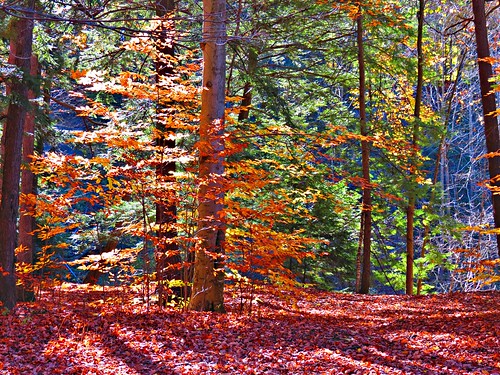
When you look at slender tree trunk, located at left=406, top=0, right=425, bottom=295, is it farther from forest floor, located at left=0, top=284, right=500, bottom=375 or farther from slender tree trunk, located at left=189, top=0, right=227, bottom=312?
slender tree trunk, located at left=189, top=0, right=227, bottom=312

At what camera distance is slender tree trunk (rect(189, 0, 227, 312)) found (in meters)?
7.99

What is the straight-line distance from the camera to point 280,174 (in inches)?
559

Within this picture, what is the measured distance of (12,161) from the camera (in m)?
8.90

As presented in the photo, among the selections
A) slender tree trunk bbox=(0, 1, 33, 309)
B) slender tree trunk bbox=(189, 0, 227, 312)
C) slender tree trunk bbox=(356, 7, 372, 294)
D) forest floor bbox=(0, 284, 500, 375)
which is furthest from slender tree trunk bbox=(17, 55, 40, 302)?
slender tree trunk bbox=(356, 7, 372, 294)

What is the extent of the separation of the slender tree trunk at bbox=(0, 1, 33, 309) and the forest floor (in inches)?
22.2

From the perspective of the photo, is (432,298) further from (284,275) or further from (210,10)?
(210,10)

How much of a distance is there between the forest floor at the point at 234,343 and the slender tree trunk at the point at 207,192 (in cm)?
52

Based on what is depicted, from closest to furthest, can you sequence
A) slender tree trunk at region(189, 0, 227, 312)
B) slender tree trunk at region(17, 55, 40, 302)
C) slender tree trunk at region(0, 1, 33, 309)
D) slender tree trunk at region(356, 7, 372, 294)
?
1. slender tree trunk at region(189, 0, 227, 312)
2. slender tree trunk at region(0, 1, 33, 309)
3. slender tree trunk at region(17, 55, 40, 302)
4. slender tree trunk at region(356, 7, 372, 294)

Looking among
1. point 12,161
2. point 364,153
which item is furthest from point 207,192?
point 364,153

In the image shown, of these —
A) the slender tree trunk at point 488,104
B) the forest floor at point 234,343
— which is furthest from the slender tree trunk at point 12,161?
the slender tree trunk at point 488,104

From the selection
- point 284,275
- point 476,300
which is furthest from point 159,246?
point 476,300

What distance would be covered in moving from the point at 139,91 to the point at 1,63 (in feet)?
7.50

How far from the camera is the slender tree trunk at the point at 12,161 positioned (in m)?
8.56

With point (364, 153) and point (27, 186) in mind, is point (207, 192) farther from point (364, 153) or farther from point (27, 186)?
point (364, 153)
